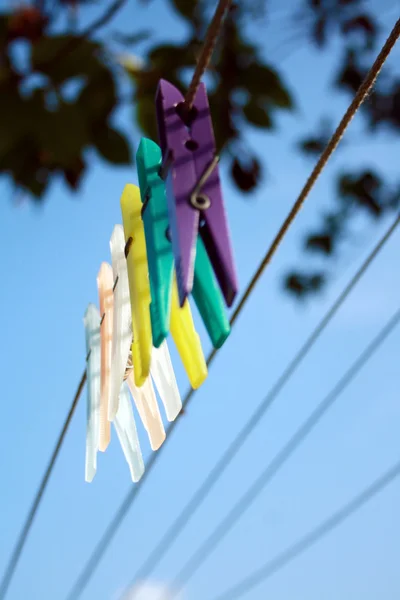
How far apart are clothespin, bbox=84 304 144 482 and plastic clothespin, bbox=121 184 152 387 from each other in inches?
6.5

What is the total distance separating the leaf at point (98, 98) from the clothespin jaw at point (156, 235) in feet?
1.36

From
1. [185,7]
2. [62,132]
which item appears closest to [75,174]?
[62,132]

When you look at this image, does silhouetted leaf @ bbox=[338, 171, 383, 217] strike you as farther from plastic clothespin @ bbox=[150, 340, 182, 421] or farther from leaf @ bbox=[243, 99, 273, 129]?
plastic clothespin @ bbox=[150, 340, 182, 421]

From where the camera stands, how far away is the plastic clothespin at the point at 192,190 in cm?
64

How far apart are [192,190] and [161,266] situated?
65 millimetres

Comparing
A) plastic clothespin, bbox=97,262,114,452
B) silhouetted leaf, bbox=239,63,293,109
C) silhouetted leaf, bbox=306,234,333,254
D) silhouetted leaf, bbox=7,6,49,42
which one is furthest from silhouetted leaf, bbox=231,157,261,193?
silhouetted leaf, bbox=306,234,333,254

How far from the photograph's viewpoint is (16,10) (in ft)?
4.09

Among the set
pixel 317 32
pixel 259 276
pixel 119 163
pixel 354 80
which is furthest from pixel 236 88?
pixel 354 80

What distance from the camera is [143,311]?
0.74 m

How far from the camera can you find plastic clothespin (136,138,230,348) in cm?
63

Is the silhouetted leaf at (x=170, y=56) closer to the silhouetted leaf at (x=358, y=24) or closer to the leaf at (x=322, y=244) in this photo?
the silhouetted leaf at (x=358, y=24)

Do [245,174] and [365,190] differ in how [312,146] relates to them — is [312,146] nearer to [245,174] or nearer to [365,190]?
[365,190]

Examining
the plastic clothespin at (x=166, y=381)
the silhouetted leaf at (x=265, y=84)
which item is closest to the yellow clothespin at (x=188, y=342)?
the plastic clothespin at (x=166, y=381)

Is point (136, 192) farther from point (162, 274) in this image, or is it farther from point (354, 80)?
point (354, 80)
